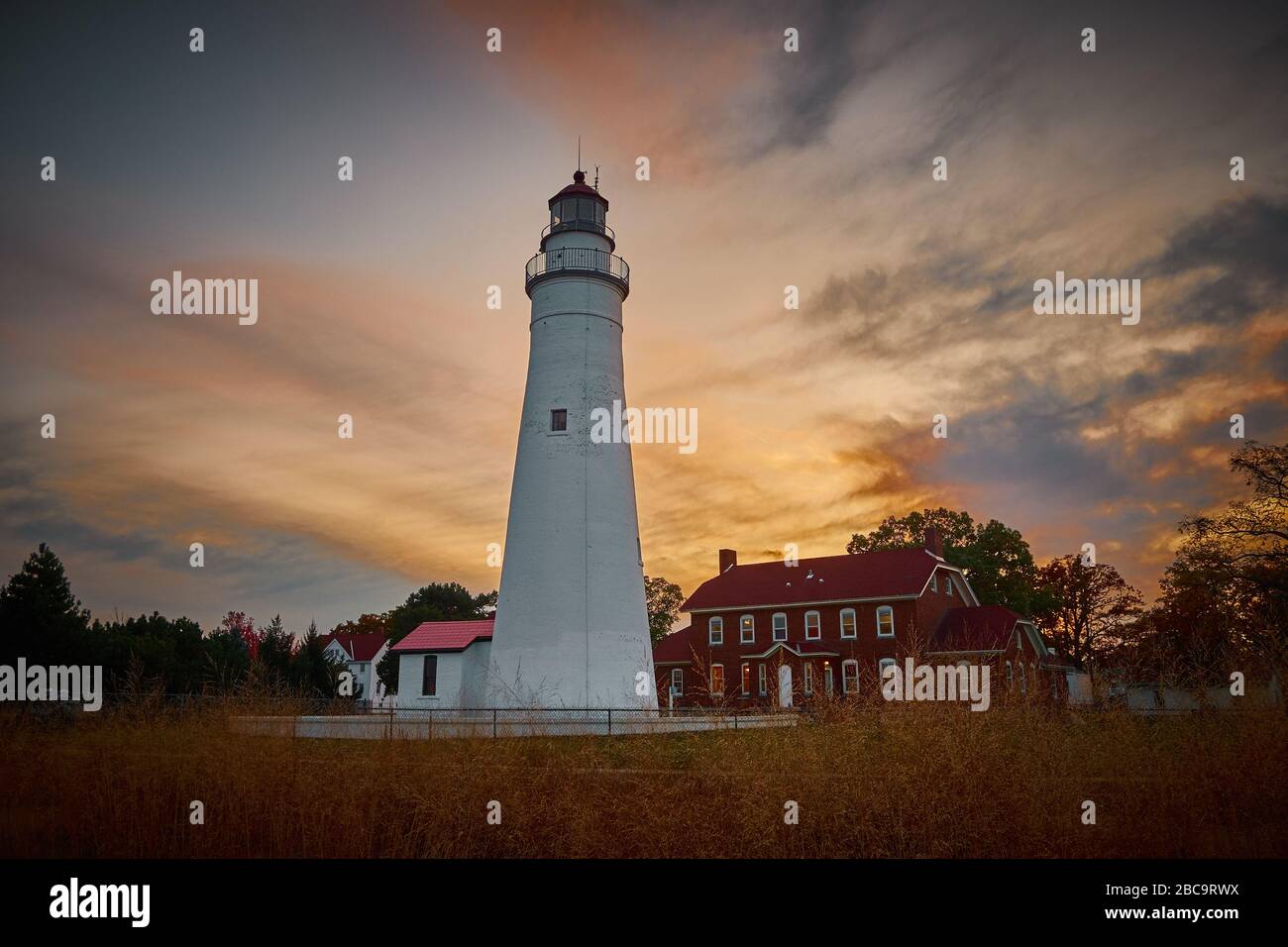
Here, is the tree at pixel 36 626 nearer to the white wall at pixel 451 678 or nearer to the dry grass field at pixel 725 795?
the white wall at pixel 451 678

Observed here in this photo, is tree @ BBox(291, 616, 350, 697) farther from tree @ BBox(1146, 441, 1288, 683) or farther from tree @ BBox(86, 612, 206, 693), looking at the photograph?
tree @ BBox(1146, 441, 1288, 683)

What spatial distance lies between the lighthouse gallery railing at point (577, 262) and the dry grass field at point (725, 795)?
18.4 metres

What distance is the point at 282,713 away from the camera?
11219 mm

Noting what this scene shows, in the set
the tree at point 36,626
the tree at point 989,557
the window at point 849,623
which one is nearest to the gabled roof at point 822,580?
the window at point 849,623

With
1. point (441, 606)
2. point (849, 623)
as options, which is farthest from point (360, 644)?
point (849, 623)

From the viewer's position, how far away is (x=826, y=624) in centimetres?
4181

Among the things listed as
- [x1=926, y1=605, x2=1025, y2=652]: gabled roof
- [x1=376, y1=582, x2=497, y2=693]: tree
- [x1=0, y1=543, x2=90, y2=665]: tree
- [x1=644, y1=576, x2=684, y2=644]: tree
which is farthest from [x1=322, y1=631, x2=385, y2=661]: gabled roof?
[x1=926, y1=605, x2=1025, y2=652]: gabled roof

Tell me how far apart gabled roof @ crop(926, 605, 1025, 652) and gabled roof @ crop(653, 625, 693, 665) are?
1308 cm

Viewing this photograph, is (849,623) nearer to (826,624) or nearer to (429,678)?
(826,624)

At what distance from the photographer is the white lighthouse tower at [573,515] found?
2353cm

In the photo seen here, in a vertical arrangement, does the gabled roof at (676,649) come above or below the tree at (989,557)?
below

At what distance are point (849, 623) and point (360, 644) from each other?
54.4m

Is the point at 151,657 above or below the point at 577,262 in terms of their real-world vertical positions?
below
